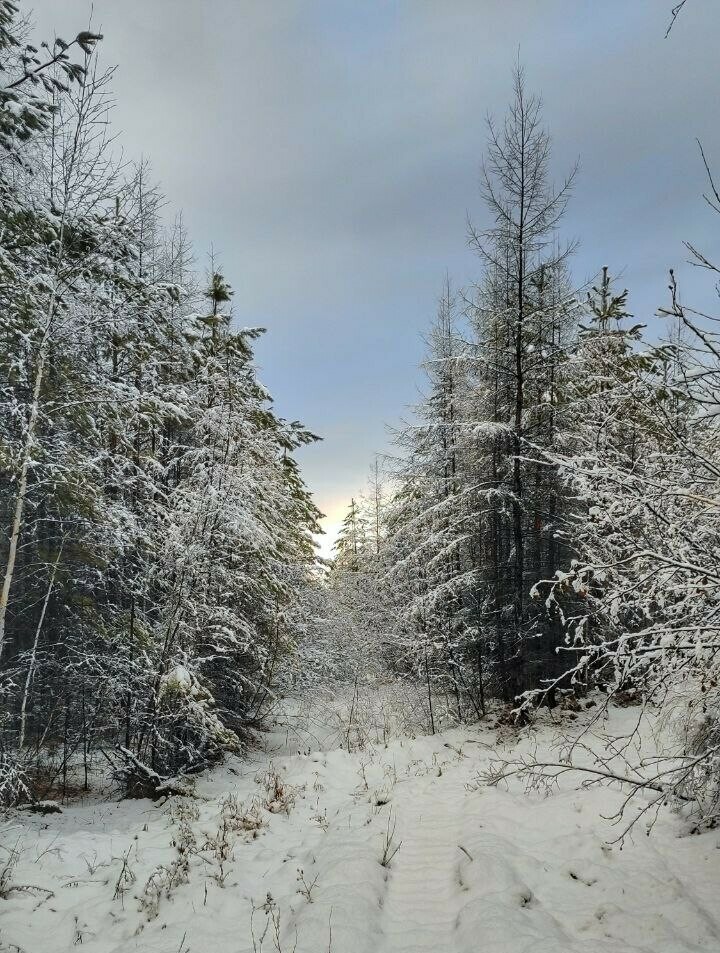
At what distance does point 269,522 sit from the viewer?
1104 centimetres

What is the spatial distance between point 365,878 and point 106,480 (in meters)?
7.14

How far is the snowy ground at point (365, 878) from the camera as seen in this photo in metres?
4.05

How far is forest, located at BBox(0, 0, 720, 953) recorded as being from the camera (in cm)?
435

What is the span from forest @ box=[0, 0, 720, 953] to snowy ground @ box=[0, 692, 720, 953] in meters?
0.13

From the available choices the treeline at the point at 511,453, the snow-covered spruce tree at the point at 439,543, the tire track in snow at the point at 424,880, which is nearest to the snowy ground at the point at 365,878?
the tire track in snow at the point at 424,880

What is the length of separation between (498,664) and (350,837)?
300 inches

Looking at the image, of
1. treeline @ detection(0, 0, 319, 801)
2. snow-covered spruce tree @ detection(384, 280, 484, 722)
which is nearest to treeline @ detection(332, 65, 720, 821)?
snow-covered spruce tree @ detection(384, 280, 484, 722)

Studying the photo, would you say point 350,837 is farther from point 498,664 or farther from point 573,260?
point 573,260

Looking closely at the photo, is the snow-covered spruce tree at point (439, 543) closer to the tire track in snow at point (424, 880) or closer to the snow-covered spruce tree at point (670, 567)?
the tire track in snow at point (424, 880)

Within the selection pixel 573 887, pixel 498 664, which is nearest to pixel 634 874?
pixel 573 887

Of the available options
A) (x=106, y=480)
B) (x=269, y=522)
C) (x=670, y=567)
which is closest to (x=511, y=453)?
(x=269, y=522)

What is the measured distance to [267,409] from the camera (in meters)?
13.0

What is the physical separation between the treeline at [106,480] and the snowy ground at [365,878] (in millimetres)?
1416

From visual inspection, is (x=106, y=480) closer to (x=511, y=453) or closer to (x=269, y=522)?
(x=269, y=522)
